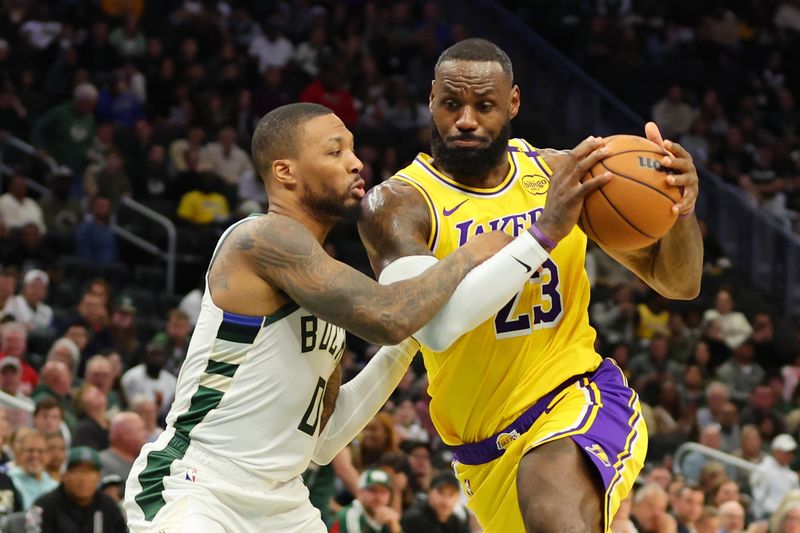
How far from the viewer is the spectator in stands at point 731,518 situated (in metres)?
11.0

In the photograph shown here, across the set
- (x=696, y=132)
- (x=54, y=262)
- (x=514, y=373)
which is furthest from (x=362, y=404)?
(x=696, y=132)

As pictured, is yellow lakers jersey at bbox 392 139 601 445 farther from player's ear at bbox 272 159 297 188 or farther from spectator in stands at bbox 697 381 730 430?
spectator in stands at bbox 697 381 730 430

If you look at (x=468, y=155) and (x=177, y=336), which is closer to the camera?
(x=468, y=155)

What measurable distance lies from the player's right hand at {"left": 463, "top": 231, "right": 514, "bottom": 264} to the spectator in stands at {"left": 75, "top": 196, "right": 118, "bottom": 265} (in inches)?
396

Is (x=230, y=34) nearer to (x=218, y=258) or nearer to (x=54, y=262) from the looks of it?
(x=54, y=262)

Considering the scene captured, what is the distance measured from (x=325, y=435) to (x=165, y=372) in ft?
22.5

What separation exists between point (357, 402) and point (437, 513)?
4.41m

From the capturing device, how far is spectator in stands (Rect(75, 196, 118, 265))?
1465cm

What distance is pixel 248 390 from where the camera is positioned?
16.0 ft

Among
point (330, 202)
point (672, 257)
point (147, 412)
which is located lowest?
point (147, 412)

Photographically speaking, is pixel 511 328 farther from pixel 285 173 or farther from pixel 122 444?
pixel 122 444

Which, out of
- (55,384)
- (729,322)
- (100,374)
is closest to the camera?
(55,384)

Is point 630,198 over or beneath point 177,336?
over

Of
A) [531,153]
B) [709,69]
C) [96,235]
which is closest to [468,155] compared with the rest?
[531,153]
